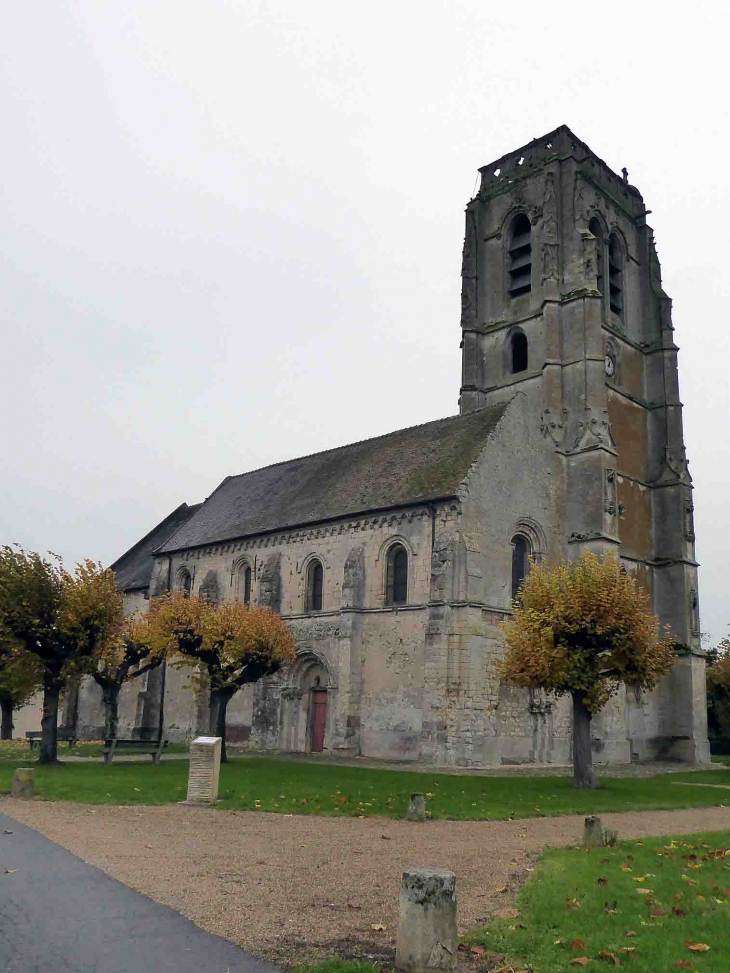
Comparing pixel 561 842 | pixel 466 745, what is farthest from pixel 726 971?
pixel 466 745

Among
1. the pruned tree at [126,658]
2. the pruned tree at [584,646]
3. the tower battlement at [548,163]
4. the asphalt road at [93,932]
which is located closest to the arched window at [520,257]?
the tower battlement at [548,163]

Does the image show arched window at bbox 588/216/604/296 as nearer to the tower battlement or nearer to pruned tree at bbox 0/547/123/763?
the tower battlement

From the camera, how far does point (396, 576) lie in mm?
31656

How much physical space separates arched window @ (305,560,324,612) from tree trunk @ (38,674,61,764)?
11147 mm

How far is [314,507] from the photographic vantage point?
1416 inches

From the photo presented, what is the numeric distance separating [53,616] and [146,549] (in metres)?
24.5

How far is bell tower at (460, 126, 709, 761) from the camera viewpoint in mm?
36312

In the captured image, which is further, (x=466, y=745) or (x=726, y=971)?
(x=466, y=745)

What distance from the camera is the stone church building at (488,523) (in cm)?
2970

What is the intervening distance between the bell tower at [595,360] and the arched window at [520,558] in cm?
200

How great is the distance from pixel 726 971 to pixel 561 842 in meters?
6.78

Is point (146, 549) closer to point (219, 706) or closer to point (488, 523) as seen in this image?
point (219, 706)

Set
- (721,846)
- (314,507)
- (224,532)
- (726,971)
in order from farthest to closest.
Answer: (224,532) → (314,507) → (721,846) → (726,971)

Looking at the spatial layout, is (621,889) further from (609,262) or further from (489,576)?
(609,262)
